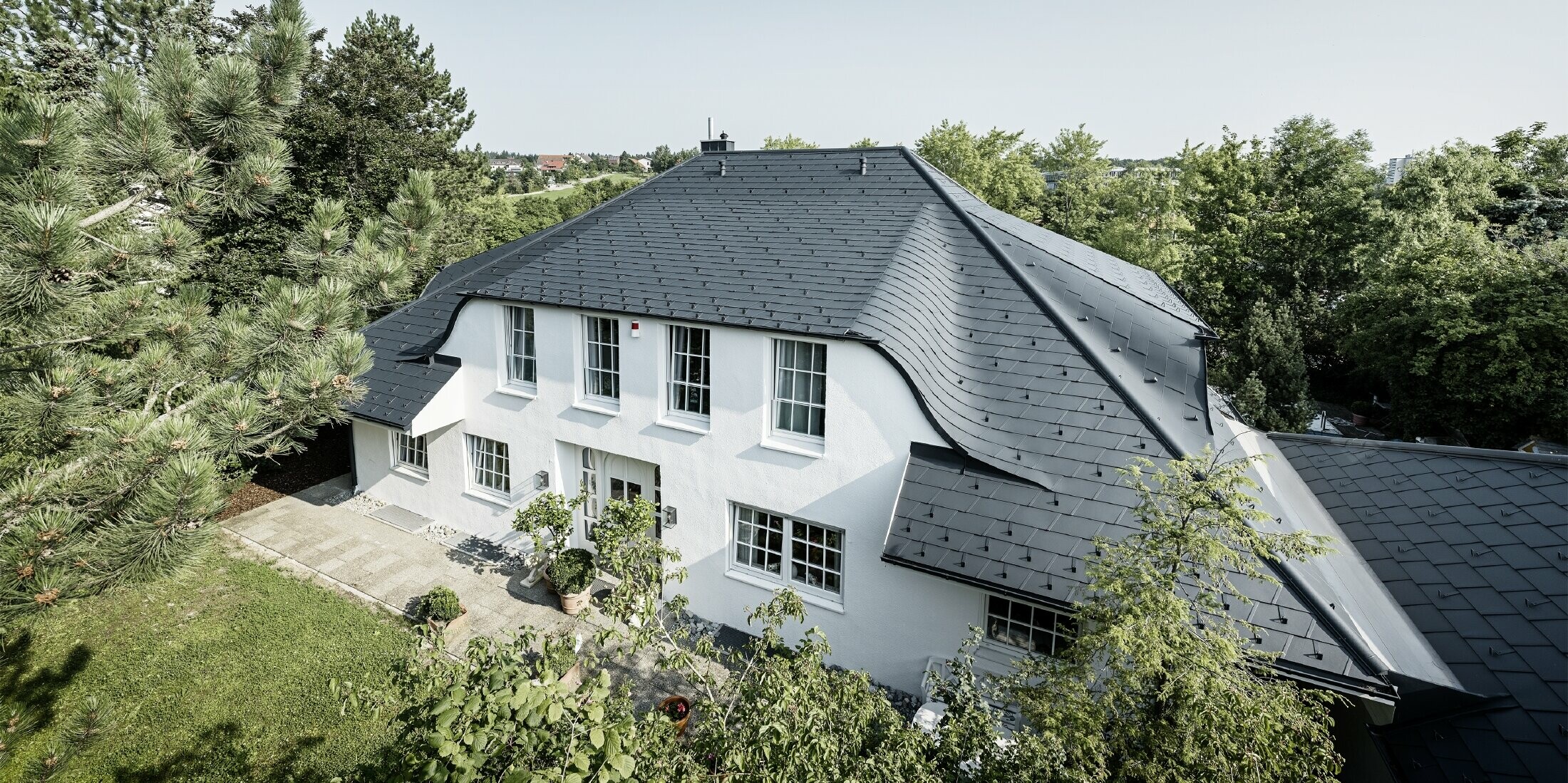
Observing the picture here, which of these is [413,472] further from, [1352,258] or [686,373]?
[1352,258]

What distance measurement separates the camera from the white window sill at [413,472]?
53.5ft

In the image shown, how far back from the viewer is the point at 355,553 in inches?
578

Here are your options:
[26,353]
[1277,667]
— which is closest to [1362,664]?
[1277,667]

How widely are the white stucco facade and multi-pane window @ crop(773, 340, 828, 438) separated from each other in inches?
6.5

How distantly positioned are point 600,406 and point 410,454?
673 cm

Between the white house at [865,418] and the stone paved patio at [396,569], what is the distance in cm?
118

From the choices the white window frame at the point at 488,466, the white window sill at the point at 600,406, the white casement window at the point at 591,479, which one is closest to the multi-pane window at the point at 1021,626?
the white window sill at the point at 600,406

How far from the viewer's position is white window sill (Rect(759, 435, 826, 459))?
1116 centimetres

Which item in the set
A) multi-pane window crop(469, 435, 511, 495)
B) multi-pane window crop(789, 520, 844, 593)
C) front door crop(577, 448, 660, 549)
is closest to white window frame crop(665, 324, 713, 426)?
front door crop(577, 448, 660, 549)

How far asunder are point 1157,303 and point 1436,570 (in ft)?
25.2

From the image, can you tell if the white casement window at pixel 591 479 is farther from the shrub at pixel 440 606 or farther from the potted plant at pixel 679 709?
the potted plant at pixel 679 709

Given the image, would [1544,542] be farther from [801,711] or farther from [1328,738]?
[801,711]

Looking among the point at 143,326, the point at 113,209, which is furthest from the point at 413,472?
the point at 113,209

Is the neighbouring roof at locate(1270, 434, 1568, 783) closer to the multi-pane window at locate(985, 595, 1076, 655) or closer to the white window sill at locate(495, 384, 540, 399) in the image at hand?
the multi-pane window at locate(985, 595, 1076, 655)
